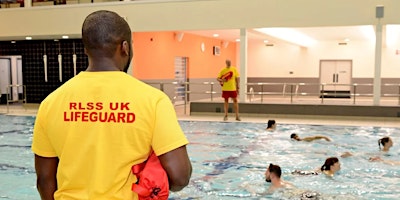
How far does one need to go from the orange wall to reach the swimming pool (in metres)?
5.61

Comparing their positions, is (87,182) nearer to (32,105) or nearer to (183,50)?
(32,105)

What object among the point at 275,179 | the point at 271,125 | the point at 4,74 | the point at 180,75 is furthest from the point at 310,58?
the point at 275,179

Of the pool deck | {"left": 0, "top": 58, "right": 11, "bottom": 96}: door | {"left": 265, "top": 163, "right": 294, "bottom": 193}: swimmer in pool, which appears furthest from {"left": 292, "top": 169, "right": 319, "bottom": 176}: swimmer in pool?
{"left": 0, "top": 58, "right": 11, "bottom": 96}: door

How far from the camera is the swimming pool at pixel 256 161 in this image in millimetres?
5731

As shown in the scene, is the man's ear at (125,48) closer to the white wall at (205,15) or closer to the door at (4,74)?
the white wall at (205,15)

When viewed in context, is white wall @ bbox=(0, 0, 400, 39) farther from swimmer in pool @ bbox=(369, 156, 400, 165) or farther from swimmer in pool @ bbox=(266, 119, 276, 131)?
swimmer in pool @ bbox=(369, 156, 400, 165)

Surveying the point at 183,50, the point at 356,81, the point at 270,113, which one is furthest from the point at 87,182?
the point at 356,81

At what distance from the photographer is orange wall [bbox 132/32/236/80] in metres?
16.8

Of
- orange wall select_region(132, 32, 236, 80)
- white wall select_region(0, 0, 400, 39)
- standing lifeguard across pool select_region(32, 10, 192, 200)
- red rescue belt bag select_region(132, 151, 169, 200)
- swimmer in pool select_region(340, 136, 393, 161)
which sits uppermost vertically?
white wall select_region(0, 0, 400, 39)

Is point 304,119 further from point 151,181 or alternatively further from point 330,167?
point 151,181

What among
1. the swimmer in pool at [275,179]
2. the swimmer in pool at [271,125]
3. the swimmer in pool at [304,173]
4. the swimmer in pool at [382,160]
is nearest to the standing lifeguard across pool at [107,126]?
the swimmer in pool at [275,179]

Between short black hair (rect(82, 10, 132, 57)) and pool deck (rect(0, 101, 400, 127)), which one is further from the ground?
short black hair (rect(82, 10, 132, 57))

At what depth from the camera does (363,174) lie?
6.75 metres

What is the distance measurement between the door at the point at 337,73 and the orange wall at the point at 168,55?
19.1 ft
